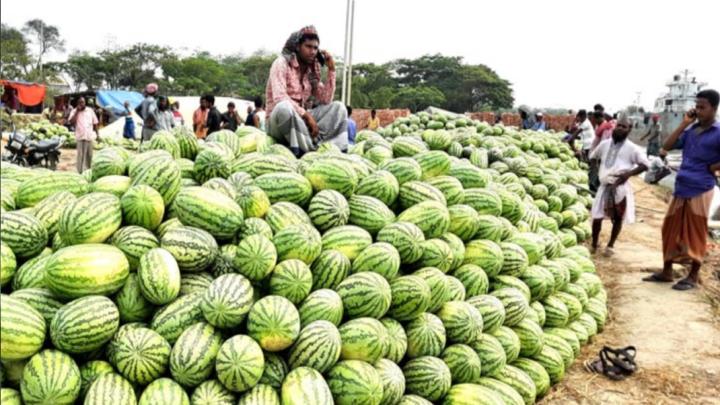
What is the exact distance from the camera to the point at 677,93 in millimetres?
36312

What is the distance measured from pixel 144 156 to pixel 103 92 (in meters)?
28.1

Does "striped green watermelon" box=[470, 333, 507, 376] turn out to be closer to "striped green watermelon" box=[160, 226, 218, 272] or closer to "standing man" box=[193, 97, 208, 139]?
"striped green watermelon" box=[160, 226, 218, 272]

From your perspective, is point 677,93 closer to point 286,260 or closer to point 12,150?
point 12,150

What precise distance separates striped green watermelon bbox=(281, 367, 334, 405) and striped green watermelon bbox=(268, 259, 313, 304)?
345 mm

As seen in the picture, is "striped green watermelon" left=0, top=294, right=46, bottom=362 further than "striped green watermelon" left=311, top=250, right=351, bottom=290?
No

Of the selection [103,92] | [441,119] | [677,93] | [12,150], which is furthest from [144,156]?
[677,93]

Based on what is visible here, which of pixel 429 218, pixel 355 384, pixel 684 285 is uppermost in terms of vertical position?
pixel 429 218

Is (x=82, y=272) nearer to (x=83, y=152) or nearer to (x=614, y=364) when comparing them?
(x=614, y=364)

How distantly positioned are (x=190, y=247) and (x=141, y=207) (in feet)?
1.15

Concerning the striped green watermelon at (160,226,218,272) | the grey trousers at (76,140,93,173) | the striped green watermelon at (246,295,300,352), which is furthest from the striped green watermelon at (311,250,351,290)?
the grey trousers at (76,140,93,173)

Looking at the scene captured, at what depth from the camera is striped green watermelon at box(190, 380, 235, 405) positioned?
7.27 feet

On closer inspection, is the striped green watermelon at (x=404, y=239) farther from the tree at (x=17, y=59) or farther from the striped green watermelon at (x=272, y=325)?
the tree at (x=17, y=59)

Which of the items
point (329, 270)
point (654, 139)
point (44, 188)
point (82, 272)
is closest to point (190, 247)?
point (82, 272)

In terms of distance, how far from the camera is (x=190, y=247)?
102 inches
